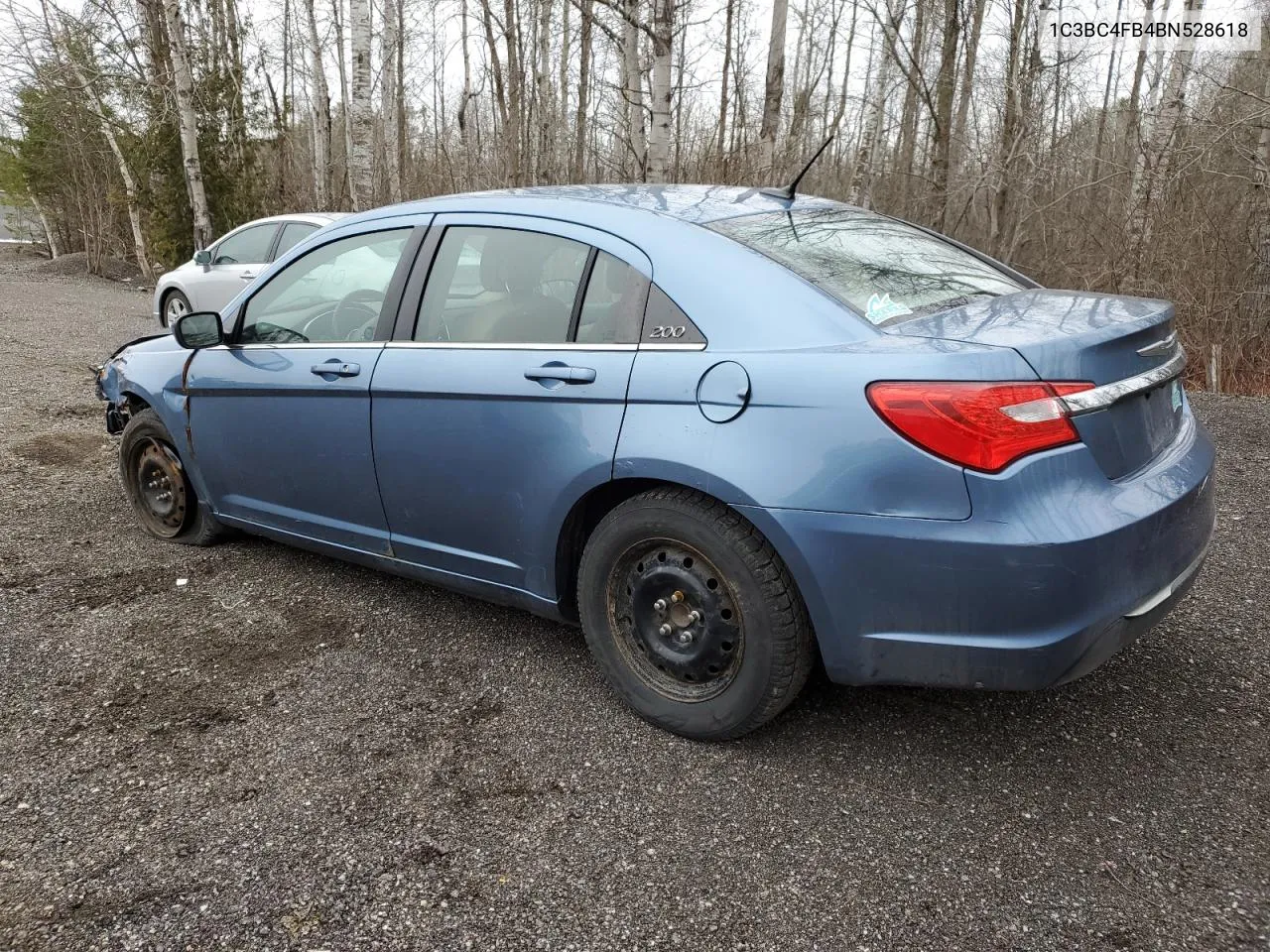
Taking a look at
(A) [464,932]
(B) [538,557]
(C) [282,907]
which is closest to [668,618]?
(B) [538,557]

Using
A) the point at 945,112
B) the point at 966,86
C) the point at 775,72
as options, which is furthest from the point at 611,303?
the point at 966,86

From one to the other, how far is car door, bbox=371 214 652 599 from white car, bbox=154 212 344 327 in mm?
7472

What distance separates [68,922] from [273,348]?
7.56 feet

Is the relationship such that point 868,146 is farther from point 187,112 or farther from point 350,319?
point 350,319

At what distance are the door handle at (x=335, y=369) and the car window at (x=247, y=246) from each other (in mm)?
7814

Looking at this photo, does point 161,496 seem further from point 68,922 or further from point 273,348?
point 68,922

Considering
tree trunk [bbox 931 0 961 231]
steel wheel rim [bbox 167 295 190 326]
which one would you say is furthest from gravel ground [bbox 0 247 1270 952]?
tree trunk [bbox 931 0 961 231]

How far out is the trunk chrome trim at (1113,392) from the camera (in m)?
2.32

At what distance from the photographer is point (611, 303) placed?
2902mm

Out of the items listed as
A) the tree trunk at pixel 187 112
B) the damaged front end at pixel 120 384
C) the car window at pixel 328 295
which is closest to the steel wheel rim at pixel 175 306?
the tree trunk at pixel 187 112

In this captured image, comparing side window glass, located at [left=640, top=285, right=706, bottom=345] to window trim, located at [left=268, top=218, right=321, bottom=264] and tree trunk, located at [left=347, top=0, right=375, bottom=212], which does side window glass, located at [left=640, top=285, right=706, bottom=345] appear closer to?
window trim, located at [left=268, top=218, right=321, bottom=264]

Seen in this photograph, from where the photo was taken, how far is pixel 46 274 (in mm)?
21969

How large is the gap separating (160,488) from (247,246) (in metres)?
7.25

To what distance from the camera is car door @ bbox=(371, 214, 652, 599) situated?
2.87 metres
